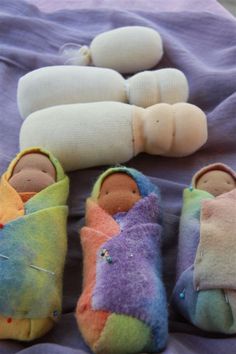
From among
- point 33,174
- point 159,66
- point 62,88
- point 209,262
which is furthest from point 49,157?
point 159,66

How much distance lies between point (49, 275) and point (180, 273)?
16cm

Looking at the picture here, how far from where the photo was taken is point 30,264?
0.56 metres

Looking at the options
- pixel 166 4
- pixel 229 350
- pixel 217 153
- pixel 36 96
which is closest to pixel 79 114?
pixel 36 96

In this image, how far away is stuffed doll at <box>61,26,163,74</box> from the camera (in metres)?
0.96

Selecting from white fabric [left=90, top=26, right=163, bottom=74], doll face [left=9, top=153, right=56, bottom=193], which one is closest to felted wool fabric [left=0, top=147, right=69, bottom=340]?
doll face [left=9, top=153, right=56, bottom=193]

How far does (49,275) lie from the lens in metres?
0.57

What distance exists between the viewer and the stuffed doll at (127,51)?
0.96 meters

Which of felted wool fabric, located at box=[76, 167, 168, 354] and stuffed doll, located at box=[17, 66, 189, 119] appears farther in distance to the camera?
stuffed doll, located at box=[17, 66, 189, 119]

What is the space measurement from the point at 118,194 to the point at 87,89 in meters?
0.28

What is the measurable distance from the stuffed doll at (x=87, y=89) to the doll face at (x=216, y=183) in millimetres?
212

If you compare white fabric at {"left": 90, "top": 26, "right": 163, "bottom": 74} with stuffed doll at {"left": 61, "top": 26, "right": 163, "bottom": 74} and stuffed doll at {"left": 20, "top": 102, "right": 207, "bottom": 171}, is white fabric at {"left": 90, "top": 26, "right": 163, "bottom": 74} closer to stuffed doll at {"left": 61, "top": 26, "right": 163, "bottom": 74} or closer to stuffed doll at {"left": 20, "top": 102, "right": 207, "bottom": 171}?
stuffed doll at {"left": 61, "top": 26, "right": 163, "bottom": 74}

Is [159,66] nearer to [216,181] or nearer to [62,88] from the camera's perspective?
[62,88]

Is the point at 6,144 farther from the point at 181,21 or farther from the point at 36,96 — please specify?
the point at 181,21

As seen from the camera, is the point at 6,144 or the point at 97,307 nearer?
the point at 97,307
